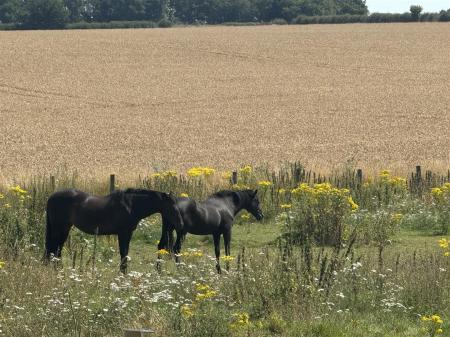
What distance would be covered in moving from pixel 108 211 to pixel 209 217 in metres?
1.64

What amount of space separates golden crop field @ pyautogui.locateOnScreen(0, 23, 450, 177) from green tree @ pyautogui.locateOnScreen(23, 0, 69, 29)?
20.0 metres

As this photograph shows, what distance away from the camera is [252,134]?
136 ft

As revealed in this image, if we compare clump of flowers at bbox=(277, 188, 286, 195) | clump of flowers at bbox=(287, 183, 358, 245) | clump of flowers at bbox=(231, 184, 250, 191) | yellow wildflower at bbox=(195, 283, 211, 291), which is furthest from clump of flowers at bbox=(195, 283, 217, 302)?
clump of flowers at bbox=(231, 184, 250, 191)

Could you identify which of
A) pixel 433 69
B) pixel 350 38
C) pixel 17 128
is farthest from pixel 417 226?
pixel 350 38

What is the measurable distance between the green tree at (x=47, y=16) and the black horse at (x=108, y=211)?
100 metres

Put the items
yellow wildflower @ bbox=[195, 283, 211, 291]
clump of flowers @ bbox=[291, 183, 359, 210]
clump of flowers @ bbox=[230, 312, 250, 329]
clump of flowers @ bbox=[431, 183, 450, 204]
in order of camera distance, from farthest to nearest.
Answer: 1. clump of flowers @ bbox=[431, 183, 450, 204]
2. clump of flowers @ bbox=[291, 183, 359, 210]
3. yellow wildflower @ bbox=[195, 283, 211, 291]
4. clump of flowers @ bbox=[230, 312, 250, 329]

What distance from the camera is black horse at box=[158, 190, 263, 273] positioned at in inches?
603

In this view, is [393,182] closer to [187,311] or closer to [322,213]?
[322,213]

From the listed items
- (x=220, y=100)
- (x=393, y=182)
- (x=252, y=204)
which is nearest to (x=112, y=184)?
(x=252, y=204)

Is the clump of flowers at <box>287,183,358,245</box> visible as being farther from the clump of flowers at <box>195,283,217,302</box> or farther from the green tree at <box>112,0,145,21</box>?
the green tree at <box>112,0,145,21</box>

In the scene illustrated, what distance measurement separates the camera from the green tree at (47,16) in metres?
113

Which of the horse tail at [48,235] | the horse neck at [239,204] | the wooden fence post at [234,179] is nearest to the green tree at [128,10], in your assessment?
the wooden fence post at [234,179]

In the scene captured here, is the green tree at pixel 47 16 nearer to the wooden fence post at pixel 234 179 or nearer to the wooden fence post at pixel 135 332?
the wooden fence post at pixel 234 179

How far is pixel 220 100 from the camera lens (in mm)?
53531
